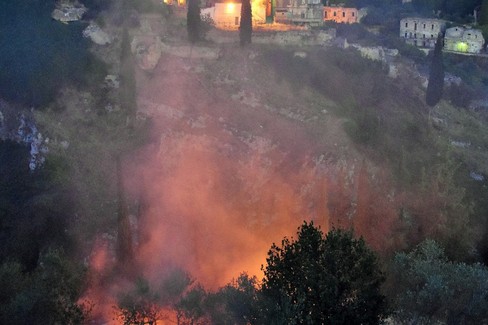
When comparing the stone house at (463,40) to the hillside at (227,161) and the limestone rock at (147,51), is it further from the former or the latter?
the limestone rock at (147,51)

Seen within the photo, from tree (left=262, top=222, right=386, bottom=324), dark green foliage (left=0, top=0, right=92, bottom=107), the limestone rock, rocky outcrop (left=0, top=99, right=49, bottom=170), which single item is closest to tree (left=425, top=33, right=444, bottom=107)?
the limestone rock

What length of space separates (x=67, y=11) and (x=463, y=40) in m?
42.5

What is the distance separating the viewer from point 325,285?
14.8 m

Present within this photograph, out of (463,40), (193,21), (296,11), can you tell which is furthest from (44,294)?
(463,40)

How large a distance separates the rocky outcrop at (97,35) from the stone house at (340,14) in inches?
1151

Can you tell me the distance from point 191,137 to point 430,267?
53.1 ft

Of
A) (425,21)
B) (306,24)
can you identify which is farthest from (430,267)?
(425,21)

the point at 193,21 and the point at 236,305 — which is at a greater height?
the point at 193,21

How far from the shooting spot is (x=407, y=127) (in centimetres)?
3609

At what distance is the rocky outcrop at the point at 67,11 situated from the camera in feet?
117

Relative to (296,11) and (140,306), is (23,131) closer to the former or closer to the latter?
(140,306)

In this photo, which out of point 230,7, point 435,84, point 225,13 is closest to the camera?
point 435,84

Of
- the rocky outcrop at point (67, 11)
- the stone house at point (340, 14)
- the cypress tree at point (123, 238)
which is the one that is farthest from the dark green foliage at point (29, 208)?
the stone house at point (340, 14)

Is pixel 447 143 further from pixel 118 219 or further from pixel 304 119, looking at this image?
pixel 118 219
